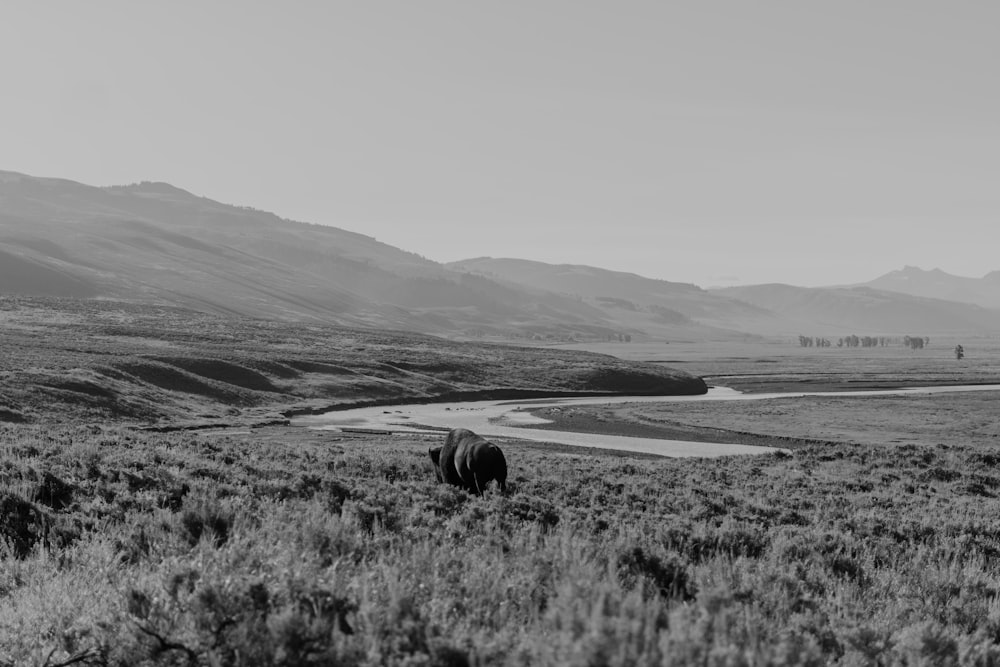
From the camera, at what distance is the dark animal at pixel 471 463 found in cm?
2109

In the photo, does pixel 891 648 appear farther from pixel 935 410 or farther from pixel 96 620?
pixel 935 410

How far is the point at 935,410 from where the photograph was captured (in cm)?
7562

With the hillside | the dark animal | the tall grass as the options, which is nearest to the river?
the hillside

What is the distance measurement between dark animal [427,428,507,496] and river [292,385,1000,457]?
29.9m

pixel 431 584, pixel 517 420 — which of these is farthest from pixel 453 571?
pixel 517 420

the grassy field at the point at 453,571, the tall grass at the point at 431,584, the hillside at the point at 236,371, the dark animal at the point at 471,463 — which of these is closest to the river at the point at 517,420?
the hillside at the point at 236,371

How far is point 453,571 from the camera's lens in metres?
7.42

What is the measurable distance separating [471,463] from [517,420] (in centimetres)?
4797

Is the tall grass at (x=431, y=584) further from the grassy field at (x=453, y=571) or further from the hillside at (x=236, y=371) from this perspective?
the hillside at (x=236, y=371)

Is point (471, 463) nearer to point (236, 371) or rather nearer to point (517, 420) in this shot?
point (517, 420)

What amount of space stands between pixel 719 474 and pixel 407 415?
42.4 m

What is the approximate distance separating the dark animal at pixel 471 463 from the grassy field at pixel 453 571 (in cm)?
115

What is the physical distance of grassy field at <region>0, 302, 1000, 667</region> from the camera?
17.8 ft

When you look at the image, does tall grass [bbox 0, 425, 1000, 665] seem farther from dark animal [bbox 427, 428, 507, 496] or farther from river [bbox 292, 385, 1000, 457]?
river [bbox 292, 385, 1000, 457]
